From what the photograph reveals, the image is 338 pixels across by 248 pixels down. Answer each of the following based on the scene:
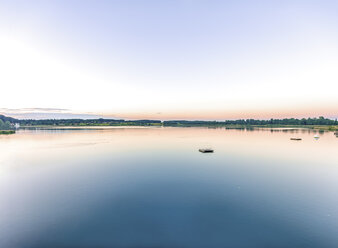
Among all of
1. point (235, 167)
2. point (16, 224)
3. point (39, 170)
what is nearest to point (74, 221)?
point (16, 224)

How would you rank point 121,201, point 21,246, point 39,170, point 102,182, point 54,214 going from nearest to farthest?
point 21,246 < point 54,214 < point 121,201 < point 102,182 < point 39,170

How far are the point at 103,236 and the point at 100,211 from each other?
478 cm

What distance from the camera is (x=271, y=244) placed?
1519 centimetres

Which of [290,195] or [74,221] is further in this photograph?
[290,195]

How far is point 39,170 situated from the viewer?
37594 millimetres

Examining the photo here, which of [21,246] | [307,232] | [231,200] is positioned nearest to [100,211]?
[21,246]

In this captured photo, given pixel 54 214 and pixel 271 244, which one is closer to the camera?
pixel 271 244

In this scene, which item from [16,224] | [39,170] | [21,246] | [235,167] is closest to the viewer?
[21,246]

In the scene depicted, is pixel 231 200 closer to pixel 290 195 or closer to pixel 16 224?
pixel 290 195

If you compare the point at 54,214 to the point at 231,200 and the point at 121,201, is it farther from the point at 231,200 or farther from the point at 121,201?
the point at 231,200

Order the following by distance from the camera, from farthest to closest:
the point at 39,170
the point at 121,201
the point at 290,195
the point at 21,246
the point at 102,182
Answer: the point at 39,170 → the point at 102,182 → the point at 290,195 → the point at 121,201 → the point at 21,246

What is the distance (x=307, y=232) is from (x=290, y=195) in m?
9.27

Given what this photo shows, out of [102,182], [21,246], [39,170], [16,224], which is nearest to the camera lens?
[21,246]

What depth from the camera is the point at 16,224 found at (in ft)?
58.2
